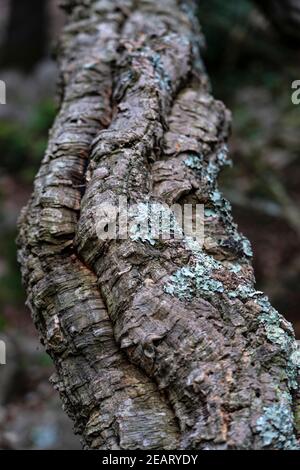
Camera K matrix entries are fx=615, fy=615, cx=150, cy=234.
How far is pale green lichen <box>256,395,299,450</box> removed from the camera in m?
1.07

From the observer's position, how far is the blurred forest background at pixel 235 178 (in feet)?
13.8

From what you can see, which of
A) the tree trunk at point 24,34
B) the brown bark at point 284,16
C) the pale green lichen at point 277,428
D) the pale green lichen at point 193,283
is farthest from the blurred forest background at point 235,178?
the pale green lichen at point 277,428

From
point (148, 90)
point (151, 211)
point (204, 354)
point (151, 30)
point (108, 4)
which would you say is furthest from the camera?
point (108, 4)

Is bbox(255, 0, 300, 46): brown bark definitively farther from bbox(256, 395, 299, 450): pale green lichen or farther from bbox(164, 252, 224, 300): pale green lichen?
bbox(256, 395, 299, 450): pale green lichen

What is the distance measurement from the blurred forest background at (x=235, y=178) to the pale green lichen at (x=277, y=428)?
87.0 inches

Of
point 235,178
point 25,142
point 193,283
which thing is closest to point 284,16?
point 235,178

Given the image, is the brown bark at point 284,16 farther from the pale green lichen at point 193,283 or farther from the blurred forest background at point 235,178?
the pale green lichen at point 193,283

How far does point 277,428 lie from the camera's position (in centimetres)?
109

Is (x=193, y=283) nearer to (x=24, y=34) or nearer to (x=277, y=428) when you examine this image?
(x=277, y=428)

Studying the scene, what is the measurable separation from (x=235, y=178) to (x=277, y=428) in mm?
4915

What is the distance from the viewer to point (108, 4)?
273 centimetres

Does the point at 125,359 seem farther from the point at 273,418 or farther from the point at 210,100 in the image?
the point at 210,100
